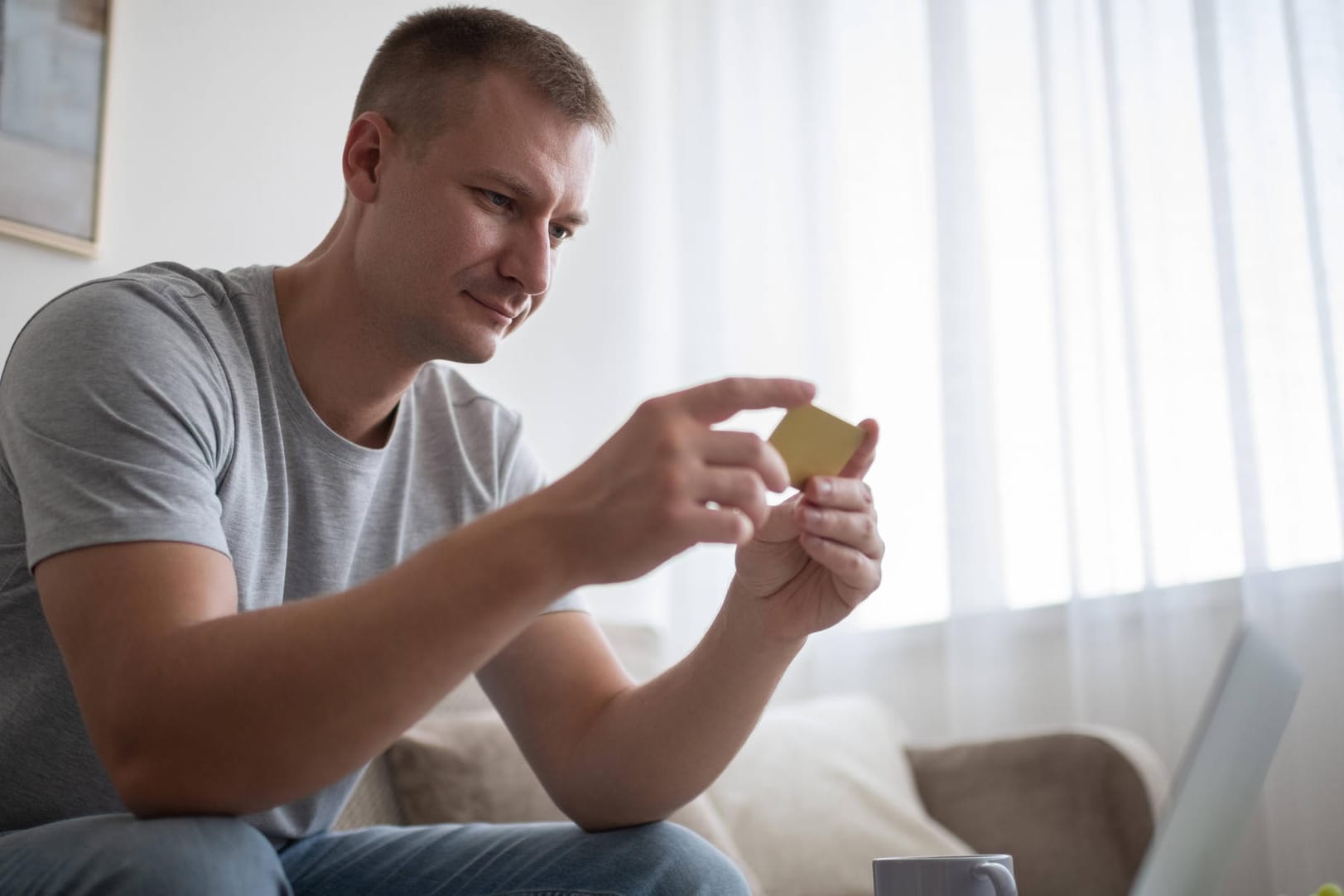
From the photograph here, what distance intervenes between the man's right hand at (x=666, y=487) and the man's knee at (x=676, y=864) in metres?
0.36

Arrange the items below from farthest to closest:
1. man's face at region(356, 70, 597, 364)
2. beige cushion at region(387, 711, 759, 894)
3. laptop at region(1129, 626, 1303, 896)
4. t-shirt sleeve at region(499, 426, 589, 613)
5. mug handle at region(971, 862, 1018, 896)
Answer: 1. beige cushion at region(387, 711, 759, 894)
2. t-shirt sleeve at region(499, 426, 589, 613)
3. man's face at region(356, 70, 597, 364)
4. mug handle at region(971, 862, 1018, 896)
5. laptop at region(1129, 626, 1303, 896)

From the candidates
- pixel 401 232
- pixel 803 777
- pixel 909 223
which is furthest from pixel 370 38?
pixel 803 777

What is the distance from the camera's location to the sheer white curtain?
6.82ft

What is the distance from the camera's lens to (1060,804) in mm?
1984

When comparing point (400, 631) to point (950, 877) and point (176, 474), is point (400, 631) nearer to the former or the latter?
point (176, 474)

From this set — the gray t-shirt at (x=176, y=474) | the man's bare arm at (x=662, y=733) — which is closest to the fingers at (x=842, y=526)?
the man's bare arm at (x=662, y=733)

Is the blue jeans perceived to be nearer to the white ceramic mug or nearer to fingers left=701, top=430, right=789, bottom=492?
the white ceramic mug

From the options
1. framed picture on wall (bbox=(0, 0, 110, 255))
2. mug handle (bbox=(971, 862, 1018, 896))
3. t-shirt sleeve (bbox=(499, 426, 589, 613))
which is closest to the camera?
mug handle (bbox=(971, 862, 1018, 896))

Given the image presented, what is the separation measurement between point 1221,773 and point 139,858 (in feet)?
2.17

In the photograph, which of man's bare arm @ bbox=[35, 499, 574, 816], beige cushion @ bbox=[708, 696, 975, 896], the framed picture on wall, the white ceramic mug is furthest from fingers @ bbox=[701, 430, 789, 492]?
the framed picture on wall

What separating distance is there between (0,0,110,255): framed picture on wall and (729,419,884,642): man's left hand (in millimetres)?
1372

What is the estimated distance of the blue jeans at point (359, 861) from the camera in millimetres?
737

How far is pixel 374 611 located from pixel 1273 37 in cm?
211

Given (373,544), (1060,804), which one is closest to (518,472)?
(373,544)
